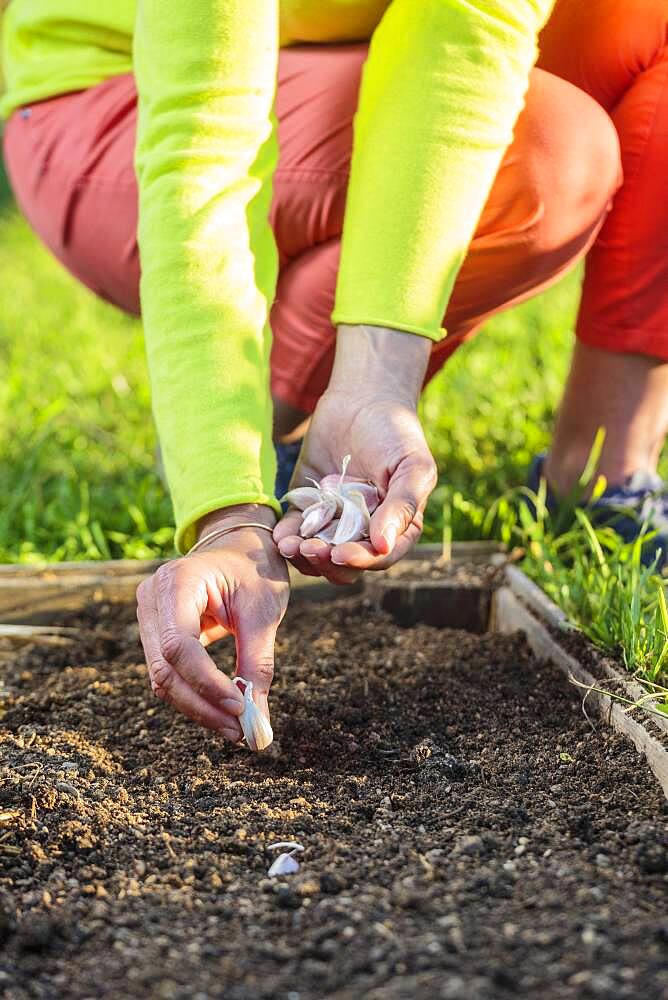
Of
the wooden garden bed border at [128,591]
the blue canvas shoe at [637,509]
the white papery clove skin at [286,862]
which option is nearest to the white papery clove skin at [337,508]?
the white papery clove skin at [286,862]

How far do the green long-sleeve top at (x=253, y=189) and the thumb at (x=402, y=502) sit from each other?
16cm

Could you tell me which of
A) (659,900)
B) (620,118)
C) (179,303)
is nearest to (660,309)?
(620,118)

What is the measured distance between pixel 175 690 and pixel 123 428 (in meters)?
1.77

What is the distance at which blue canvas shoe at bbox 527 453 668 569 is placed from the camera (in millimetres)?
2061

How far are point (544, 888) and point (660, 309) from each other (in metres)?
1.22

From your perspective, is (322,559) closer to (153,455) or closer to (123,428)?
(153,455)

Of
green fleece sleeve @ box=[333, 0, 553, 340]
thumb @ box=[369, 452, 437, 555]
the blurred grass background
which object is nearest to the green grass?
the blurred grass background

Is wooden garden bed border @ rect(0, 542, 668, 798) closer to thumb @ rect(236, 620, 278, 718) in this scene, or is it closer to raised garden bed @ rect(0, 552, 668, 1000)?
→ raised garden bed @ rect(0, 552, 668, 1000)

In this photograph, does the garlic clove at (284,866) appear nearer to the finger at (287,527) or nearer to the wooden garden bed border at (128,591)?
the finger at (287,527)

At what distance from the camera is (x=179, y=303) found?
1469mm

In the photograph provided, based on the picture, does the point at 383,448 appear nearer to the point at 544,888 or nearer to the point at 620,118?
the point at 544,888

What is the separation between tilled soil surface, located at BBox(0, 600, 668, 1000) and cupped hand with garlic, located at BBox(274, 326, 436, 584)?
0.92ft

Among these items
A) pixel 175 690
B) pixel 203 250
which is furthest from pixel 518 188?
pixel 175 690

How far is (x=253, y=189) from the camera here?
5.10 feet
